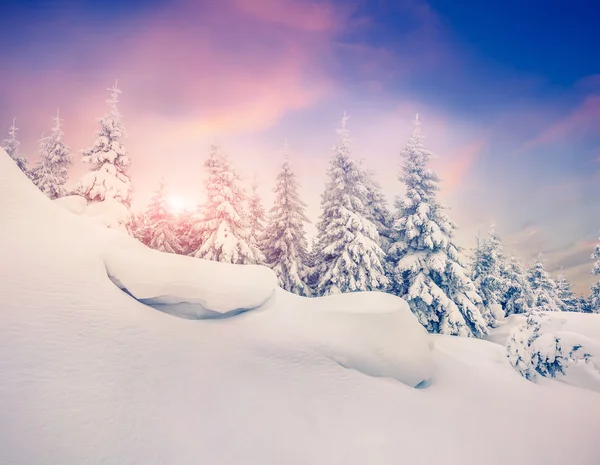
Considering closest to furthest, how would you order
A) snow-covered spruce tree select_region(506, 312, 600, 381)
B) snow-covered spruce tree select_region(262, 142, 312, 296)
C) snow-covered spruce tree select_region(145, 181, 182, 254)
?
snow-covered spruce tree select_region(506, 312, 600, 381)
snow-covered spruce tree select_region(262, 142, 312, 296)
snow-covered spruce tree select_region(145, 181, 182, 254)

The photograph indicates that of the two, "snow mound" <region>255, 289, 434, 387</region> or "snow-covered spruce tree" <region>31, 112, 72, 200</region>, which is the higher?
"snow-covered spruce tree" <region>31, 112, 72, 200</region>

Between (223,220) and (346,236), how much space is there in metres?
7.81

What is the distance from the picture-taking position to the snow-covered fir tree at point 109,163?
17375mm

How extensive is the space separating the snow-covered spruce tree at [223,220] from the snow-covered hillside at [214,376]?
11.8 meters

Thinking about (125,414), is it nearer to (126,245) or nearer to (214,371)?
(214,371)

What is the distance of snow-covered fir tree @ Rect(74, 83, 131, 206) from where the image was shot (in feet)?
57.0

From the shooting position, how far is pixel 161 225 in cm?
2631

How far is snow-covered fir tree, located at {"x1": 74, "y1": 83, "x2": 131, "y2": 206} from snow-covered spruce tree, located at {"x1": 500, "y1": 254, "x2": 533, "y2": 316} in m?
34.3

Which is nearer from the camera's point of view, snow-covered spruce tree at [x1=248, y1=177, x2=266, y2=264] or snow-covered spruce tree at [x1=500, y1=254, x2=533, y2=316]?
snow-covered spruce tree at [x1=248, y1=177, x2=266, y2=264]

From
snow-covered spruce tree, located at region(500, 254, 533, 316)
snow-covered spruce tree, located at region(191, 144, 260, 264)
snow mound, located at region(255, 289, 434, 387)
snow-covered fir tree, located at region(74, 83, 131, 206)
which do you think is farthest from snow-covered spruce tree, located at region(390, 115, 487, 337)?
snow-covered spruce tree, located at region(500, 254, 533, 316)

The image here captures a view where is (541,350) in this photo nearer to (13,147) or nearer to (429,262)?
(429,262)

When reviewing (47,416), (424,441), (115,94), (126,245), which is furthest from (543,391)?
(115,94)

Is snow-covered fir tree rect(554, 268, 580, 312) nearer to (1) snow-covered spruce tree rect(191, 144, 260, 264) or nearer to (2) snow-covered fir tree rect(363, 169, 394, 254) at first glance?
(2) snow-covered fir tree rect(363, 169, 394, 254)

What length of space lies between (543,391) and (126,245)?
968 centimetres
